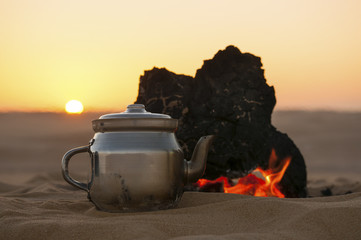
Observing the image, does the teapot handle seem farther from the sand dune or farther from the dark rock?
the dark rock

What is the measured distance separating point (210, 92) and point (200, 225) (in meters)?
2.40

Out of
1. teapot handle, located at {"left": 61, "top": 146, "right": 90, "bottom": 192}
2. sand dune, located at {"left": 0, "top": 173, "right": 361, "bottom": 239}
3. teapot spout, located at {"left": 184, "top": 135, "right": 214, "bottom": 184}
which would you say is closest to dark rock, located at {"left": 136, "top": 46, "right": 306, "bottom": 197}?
teapot spout, located at {"left": 184, "top": 135, "right": 214, "bottom": 184}

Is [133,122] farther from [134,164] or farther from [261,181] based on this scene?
[261,181]

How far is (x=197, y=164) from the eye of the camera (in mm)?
3441

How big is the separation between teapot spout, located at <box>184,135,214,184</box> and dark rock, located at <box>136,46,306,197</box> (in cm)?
109

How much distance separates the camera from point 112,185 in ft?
9.82

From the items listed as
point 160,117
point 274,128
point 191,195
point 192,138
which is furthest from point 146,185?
point 274,128

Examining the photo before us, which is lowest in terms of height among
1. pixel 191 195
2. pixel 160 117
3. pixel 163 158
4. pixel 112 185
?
pixel 191 195

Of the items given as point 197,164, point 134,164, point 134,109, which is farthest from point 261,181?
point 134,164

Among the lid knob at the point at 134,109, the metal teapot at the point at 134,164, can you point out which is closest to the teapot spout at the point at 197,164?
the metal teapot at the point at 134,164

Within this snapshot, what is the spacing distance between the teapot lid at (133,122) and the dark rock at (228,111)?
4.93 feet

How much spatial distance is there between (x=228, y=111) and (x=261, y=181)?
92 cm

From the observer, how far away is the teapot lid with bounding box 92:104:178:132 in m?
3.04

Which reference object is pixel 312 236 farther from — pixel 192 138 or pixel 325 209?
pixel 192 138
